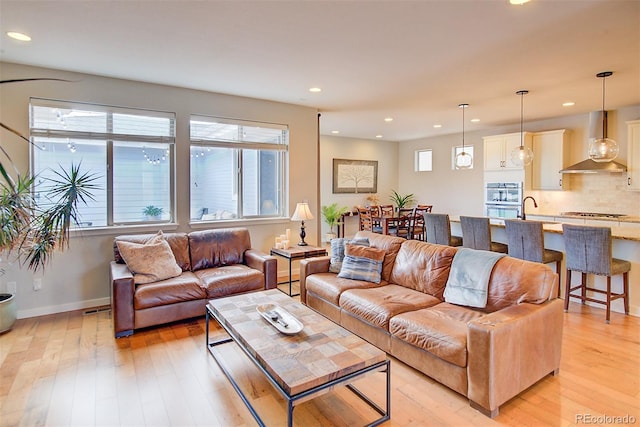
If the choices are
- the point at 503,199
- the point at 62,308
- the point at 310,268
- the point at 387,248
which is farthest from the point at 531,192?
the point at 62,308

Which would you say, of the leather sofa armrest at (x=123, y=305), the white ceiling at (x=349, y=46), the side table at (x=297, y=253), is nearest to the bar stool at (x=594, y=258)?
the white ceiling at (x=349, y=46)

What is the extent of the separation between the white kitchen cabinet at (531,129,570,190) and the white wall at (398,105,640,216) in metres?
0.18

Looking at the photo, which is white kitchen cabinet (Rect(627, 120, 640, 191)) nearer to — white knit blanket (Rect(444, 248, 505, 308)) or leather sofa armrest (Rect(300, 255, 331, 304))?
white knit blanket (Rect(444, 248, 505, 308))

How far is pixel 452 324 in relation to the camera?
251cm

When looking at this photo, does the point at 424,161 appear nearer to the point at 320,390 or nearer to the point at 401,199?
the point at 401,199

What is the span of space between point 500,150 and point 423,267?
4.87m

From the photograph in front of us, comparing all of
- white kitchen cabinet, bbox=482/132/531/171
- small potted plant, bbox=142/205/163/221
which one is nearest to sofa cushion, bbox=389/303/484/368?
small potted plant, bbox=142/205/163/221

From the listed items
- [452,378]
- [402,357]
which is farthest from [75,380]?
[452,378]

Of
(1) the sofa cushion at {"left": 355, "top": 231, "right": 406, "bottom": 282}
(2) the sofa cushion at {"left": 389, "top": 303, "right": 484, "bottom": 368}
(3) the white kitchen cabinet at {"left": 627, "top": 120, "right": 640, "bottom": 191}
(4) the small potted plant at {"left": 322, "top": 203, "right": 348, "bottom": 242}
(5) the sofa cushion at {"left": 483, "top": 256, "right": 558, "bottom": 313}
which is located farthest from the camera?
(4) the small potted plant at {"left": 322, "top": 203, "right": 348, "bottom": 242}

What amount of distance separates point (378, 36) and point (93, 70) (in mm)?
3144

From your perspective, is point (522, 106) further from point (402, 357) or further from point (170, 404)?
point (170, 404)

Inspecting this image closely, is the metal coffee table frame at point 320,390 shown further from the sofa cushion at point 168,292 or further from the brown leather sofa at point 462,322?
the sofa cushion at point 168,292

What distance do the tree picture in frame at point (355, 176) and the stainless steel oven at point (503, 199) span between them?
2.91 m

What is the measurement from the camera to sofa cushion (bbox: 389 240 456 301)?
3199mm
